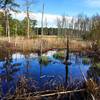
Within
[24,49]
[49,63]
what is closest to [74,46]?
[24,49]

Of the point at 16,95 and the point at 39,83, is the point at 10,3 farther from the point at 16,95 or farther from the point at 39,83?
the point at 16,95

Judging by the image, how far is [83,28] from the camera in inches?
2808

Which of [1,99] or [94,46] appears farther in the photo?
[94,46]

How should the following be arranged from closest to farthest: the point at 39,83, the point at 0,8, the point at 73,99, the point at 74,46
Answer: the point at 73,99
the point at 39,83
the point at 74,46
the point at 0,8

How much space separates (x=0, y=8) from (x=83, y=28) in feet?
124

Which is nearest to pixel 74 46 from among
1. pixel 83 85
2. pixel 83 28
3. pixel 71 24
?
pixel 83 85

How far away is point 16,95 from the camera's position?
321 inches

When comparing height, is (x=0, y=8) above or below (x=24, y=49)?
above

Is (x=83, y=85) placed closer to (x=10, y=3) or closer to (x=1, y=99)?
(x=1, y=99)

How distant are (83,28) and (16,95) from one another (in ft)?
212

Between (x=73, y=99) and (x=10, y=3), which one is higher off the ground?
(x=10, y=3)

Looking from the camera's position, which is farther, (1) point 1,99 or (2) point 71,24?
(2) point 71,24

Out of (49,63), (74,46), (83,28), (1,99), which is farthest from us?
(83,28)

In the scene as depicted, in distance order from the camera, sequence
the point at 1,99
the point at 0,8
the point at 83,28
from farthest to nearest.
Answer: the point at 83,28 < the point at 0,8 < the point at 1,99
